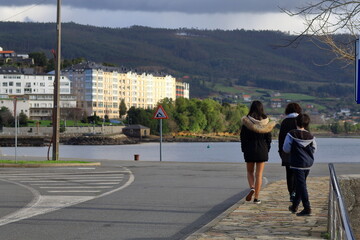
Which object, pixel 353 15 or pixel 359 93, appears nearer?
pixel 359 93

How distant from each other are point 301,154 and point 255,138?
2406 mm

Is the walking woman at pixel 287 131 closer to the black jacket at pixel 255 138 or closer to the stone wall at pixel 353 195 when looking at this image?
the black jacket at pixel 255 138

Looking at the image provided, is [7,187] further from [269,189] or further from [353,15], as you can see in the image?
[353,15]

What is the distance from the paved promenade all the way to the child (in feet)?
1.08

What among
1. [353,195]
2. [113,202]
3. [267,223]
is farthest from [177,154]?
[267,223]

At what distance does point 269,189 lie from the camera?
61.0 feet

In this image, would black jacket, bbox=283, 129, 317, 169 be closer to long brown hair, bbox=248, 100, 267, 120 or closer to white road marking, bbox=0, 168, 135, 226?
long brown hair, bbox=248, 100, 267, 120

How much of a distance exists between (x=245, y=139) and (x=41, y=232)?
4785mm

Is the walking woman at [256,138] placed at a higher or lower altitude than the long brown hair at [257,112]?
lower

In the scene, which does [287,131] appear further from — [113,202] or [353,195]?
[113,202]

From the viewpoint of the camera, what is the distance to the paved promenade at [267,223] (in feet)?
36.5

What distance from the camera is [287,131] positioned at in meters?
15.2

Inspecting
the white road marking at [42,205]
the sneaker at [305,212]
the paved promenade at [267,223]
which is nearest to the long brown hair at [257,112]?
the paved promenade at [267,223]

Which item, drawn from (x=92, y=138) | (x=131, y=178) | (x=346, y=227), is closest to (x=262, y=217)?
(x=346, y=227)
